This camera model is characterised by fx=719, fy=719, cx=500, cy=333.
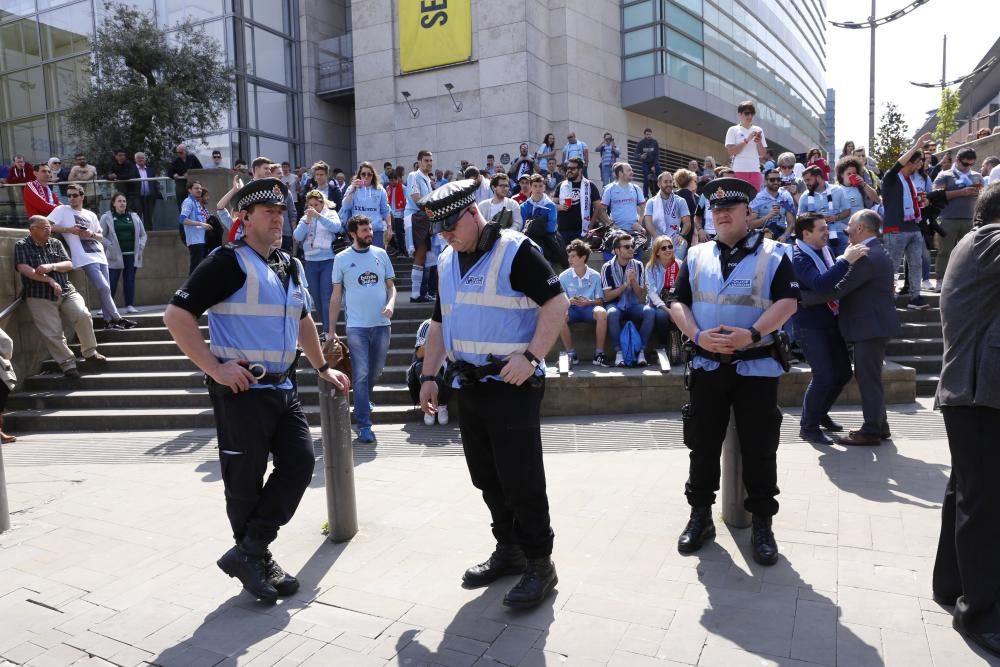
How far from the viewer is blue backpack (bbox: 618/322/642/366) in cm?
823

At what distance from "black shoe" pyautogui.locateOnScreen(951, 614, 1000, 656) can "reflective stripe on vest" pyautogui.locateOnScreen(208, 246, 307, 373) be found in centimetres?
334

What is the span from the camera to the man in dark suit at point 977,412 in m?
2.96

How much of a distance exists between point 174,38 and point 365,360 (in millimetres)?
19327

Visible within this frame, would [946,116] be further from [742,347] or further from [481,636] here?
[481,636]

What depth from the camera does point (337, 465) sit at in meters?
4.50

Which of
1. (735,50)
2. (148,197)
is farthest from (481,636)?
(735,50)

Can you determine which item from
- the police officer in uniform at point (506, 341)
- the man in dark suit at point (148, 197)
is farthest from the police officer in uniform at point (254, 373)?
the man in dark suit at point (148, 197)

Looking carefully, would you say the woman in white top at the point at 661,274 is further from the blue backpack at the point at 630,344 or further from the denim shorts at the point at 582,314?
the denim shorts at the point at 582,314

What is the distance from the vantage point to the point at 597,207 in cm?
1120

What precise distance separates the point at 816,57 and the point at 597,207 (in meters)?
45.7

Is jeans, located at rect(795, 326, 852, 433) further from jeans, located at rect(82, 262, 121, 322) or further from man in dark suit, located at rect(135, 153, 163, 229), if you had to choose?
man in dark suit, located at rect(135, 153, 163, 229)

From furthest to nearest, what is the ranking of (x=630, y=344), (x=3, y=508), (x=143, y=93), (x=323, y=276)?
(x=143, y=93) < (x=323, y=276) < (x=630, y=344) < (x=3, y=508)

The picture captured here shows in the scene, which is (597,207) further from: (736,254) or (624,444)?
(736,254)

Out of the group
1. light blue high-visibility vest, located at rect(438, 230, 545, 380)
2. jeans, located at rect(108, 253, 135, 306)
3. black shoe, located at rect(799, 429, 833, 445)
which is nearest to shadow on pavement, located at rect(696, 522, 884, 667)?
light blue high-visibility vest, located at rect(438, 230, 545, 380)
